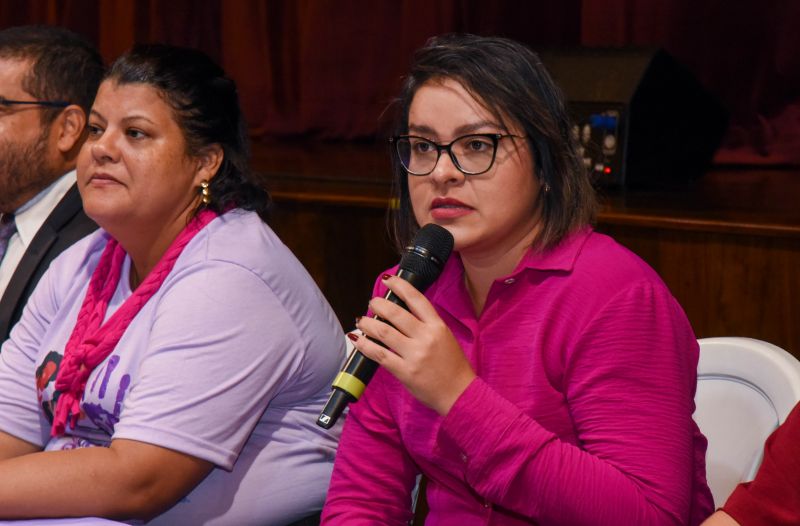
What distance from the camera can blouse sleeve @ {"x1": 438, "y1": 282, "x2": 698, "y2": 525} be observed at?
131cm

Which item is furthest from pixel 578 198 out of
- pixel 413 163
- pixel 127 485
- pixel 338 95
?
pixel 338 95

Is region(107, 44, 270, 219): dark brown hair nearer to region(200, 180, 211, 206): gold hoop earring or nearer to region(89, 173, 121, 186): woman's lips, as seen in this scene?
region(200, 180, 211, 206): gold hoop earring

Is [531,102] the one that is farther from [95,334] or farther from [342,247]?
[342,247]

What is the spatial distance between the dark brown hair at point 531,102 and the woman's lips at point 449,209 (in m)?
0.12

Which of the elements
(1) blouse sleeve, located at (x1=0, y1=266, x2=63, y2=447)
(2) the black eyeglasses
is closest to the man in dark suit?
(2) the black eyeglasses

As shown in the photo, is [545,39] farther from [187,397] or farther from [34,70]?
[187,397]

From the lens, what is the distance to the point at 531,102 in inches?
59.1

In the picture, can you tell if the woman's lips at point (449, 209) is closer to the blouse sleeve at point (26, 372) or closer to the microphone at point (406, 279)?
the microphone at point (406, 279)

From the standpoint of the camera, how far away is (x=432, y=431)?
1.54m

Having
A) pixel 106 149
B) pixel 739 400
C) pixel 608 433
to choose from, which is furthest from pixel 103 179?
pixel 739 400

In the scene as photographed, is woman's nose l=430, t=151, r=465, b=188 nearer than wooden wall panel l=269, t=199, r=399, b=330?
Yes

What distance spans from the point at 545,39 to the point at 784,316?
2344 mm

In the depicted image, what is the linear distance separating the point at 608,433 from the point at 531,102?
461 millimetres

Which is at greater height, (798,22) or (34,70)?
(34,70)
